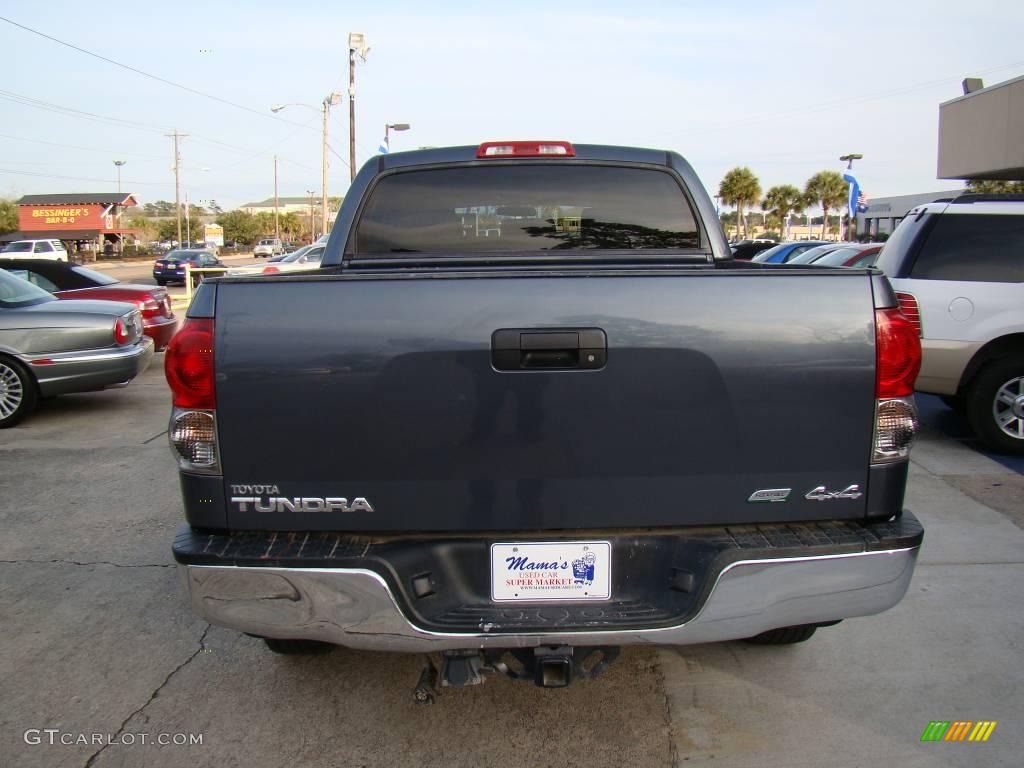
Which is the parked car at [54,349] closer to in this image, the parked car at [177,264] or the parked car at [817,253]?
the parked car at [817,253]

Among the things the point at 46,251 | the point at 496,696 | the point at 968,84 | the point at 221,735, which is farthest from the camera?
the point at 46,251

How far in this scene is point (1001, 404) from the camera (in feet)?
22.0

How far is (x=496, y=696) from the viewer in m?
3.22

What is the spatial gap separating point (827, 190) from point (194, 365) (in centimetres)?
7039

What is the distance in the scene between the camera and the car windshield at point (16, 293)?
8.21m

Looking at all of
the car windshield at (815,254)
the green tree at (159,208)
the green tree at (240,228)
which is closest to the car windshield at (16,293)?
the car windshield at (815,254)

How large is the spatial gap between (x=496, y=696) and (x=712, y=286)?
1816 mm

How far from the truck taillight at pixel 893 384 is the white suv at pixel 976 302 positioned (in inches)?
178

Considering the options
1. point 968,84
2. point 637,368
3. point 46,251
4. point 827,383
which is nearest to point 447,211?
point 637,368

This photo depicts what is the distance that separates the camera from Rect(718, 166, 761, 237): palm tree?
71188 millimetres

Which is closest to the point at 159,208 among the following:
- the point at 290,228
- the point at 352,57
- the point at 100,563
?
the point at 290,228

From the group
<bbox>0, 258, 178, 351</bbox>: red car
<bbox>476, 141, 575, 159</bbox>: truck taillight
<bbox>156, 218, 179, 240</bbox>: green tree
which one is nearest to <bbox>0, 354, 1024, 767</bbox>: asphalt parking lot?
<bbox>476, 141, 575, 159</bbox>: truck taillight

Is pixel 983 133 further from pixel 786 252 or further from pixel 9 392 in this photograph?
pixel 9 392

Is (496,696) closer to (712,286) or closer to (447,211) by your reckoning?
(712,286)
